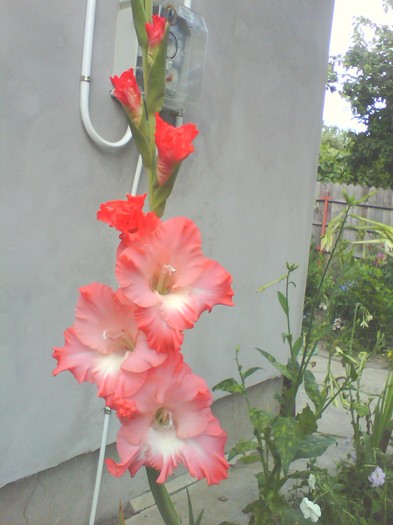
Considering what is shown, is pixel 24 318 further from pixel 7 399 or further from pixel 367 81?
pixel 367 81

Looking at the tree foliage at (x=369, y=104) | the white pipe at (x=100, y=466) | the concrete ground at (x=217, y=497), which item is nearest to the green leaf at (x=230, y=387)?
the white pipe at (x=100, y=466)

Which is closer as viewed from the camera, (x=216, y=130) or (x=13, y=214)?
(x=13, y=214)

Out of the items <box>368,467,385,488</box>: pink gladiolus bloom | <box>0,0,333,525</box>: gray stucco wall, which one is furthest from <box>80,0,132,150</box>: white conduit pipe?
<box>368,467,385,488</box>: pink gladiolus bloom

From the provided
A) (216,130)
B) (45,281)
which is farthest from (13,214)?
(216,130)

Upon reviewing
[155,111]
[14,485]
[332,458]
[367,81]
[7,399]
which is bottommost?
[332,458]

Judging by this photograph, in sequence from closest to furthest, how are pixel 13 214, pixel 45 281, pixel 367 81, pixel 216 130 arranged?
pixel 13 214
pixel 45 281
pixel 216 130
pixel 367 81

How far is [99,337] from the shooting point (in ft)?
2.19

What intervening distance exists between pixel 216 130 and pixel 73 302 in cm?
108

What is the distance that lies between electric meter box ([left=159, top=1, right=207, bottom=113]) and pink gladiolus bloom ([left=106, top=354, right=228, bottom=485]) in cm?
150

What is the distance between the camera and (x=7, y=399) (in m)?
1.70

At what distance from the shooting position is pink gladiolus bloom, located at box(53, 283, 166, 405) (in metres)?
0.65

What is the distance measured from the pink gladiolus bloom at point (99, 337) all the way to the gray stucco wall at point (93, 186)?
1.06 metres

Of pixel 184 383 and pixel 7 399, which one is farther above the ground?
pixel 184 383

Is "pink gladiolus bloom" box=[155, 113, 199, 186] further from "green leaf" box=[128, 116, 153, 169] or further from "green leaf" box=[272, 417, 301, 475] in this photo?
"green leaf" box=[272, 417, 301, 475]
